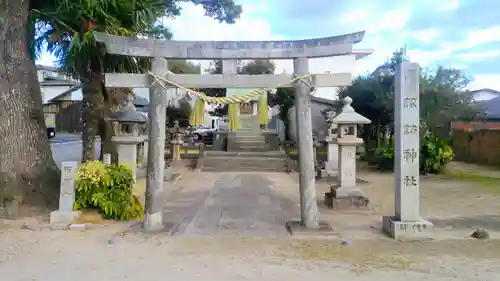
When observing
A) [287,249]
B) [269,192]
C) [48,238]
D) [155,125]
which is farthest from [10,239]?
[269,192]

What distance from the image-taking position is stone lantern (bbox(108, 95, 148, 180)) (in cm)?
1088

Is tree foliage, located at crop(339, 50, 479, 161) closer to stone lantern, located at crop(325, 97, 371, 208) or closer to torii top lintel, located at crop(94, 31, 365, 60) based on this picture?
stone lantern, located at crop(325, 97, 371, 208)

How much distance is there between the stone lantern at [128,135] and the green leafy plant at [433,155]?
35.2 ft

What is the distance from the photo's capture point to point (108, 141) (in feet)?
43.8

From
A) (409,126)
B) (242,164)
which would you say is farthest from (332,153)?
(409,126)

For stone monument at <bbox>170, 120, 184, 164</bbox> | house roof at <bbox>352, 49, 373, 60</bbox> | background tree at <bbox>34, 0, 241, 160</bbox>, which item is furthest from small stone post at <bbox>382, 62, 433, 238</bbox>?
house roof at <bbox>352, 49, 373, 60</bbox>

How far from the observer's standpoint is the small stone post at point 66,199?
838cm

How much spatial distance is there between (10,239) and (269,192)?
285 inches

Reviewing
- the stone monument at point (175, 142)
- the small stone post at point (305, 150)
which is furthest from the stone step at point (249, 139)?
the small stone post at point (305, 150)

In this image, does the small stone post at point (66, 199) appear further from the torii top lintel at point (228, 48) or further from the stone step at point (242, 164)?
the stone step at point (242, 164)

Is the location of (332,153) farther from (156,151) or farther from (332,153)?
(156,151)

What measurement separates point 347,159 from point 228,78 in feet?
14.5

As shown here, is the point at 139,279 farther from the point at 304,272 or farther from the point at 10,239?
the point at 10,239

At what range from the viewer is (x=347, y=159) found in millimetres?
11367
